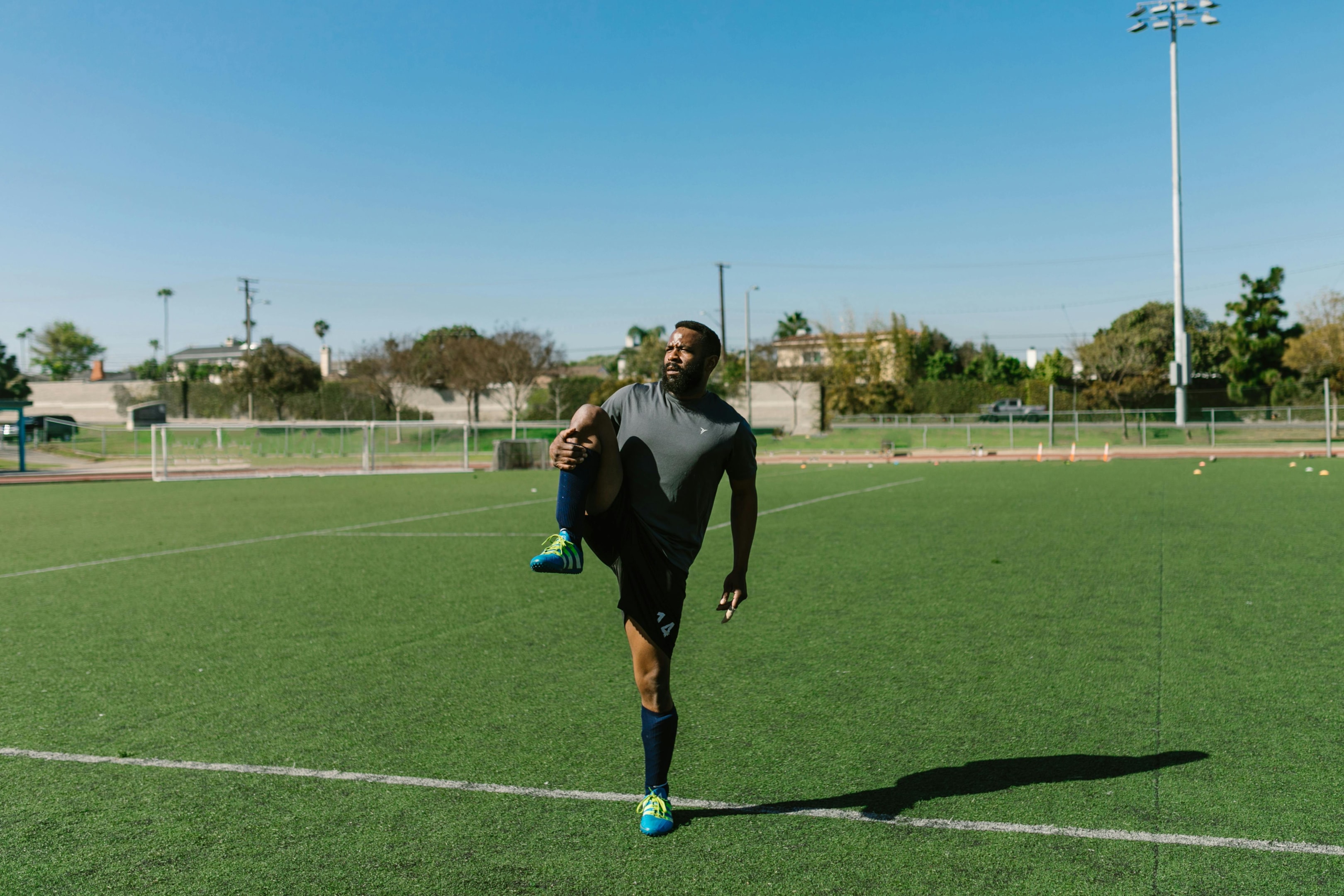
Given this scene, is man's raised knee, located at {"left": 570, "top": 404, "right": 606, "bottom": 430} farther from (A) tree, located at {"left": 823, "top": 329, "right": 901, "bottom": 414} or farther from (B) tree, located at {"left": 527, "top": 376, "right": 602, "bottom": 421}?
(B) tree, located at {"left": 527, "top": 376, "right": 602, "bottom": 421}

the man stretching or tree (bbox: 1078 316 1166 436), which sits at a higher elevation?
tree (bbox: 1078 316 1166 436)

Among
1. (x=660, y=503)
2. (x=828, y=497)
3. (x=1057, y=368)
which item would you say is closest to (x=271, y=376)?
(x=1057, y=368)

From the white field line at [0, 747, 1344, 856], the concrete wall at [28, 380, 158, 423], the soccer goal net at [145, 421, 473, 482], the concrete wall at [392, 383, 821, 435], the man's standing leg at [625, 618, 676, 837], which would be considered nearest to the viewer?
the white field line at [0, 747, 1344, 856]

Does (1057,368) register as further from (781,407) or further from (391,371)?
(391,371)

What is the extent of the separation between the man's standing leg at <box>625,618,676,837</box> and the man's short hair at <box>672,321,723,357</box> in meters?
1.09

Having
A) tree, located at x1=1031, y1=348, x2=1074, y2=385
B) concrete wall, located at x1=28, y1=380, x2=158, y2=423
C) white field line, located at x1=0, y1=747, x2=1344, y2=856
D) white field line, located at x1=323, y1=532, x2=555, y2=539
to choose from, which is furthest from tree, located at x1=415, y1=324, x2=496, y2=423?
white field line, located at x1=0, y1=747, x2=1344, y2=856

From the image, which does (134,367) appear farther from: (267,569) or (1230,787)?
(1230,787)

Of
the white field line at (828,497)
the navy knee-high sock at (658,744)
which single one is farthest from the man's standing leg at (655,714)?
the white field line at (828,497)

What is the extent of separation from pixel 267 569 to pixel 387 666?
4.95m

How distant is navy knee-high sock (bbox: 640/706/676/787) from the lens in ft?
13.2

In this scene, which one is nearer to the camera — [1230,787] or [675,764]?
[1230,787]

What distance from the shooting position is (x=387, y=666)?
22.0ft

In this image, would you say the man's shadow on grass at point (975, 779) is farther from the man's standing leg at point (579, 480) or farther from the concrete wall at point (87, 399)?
the concrete wall at point (87, 399)

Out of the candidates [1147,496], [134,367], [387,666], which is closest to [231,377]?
[134,367]
